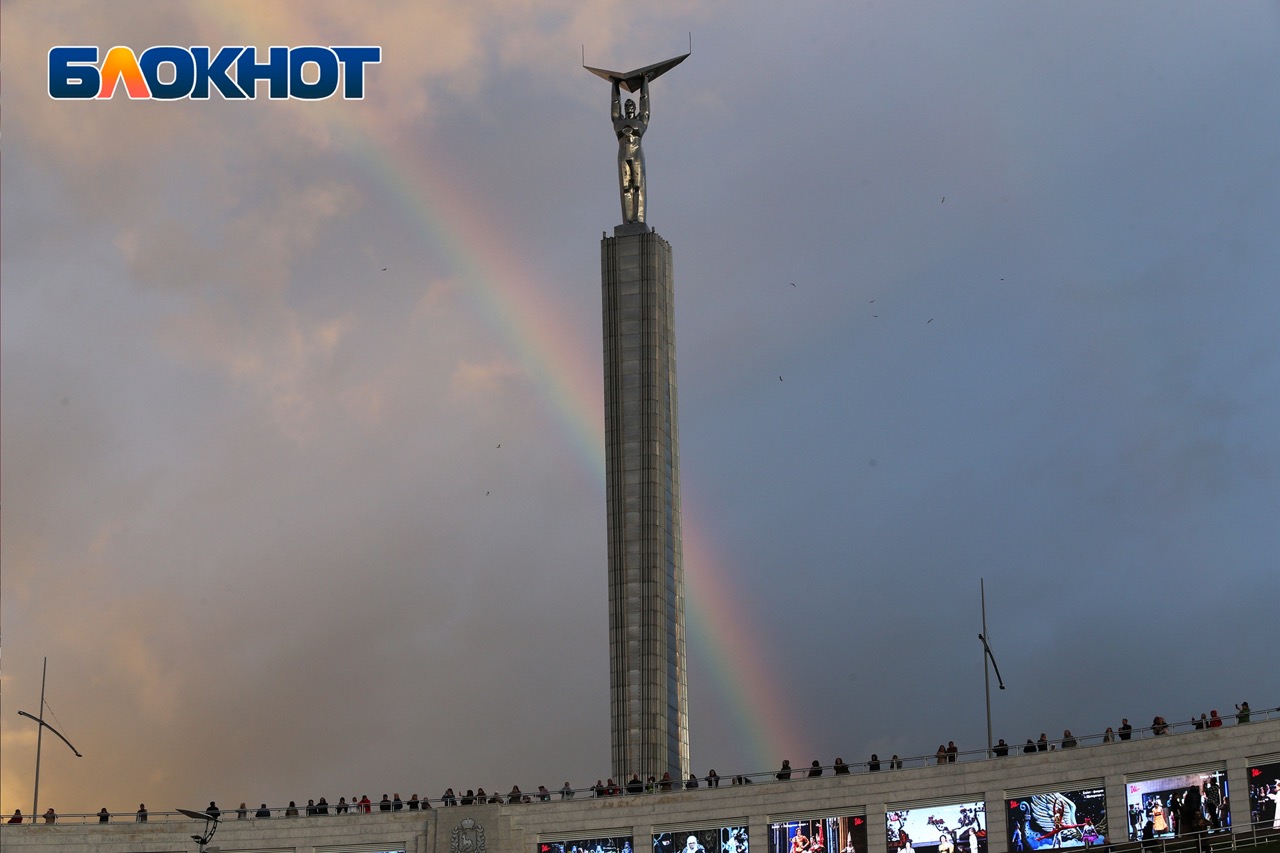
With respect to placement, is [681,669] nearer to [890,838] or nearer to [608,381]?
[608,381]

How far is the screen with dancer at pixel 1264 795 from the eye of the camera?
307 ft

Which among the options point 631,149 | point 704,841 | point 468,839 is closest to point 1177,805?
point 704,841

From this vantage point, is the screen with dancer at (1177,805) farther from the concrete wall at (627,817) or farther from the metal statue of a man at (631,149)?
the metal statue of a man at (631,149)

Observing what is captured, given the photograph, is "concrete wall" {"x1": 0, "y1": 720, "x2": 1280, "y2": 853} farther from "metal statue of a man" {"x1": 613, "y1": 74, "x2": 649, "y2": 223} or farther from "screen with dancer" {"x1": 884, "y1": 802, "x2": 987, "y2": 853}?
"metal statue of a man" {"x1": 613, "y1": 74, "x2": 649, "y2": 223}

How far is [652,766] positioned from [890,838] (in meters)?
25.7

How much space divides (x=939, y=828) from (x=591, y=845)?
60.3ft

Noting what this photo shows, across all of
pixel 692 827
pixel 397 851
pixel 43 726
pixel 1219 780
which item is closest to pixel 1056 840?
pixel 1219 780

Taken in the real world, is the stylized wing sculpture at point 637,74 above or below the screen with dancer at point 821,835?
above

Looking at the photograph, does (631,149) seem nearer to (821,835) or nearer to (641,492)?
(641,492)

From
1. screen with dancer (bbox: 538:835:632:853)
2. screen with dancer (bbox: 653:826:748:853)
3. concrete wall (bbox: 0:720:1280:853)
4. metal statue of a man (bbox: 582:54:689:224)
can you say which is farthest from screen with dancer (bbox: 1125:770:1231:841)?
metal statue of a man (bbox: 582:54:689:224)

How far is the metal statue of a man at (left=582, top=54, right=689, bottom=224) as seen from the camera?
143750 mm

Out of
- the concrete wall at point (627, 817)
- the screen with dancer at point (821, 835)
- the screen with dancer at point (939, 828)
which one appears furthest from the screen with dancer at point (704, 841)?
the screen with dancer at point (939, 828)

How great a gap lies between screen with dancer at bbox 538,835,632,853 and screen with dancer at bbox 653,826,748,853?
1728 millimetres

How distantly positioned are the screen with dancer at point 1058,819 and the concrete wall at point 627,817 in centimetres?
50
